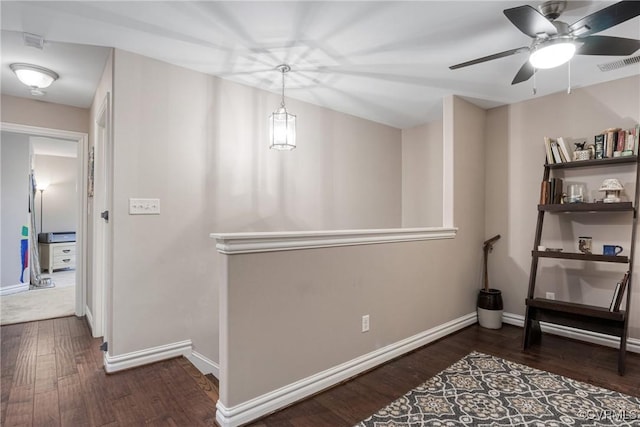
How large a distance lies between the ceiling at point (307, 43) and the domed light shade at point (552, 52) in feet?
0.94

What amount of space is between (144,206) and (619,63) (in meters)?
4.00

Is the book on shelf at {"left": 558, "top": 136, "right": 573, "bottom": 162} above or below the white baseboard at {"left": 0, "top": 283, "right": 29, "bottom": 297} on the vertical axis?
above

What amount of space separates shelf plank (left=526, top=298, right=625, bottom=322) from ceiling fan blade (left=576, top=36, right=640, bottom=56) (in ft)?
6.35

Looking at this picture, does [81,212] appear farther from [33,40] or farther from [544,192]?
[544,192]

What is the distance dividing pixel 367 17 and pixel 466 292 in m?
2.92

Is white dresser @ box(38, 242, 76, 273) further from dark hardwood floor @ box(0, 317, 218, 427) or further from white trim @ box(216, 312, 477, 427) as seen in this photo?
white trim @ box(216, 312, 477, 427)

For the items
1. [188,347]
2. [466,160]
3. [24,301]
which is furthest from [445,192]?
[24,301]

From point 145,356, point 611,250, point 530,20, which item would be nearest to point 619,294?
point 611,250

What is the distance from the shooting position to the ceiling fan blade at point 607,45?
1.86m

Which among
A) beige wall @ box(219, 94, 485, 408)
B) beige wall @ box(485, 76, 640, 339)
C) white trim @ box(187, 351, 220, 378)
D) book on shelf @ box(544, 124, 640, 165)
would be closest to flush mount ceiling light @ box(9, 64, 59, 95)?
beige wall @ box(219, 94, 485, 408)

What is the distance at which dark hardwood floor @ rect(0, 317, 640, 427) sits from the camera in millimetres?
1869

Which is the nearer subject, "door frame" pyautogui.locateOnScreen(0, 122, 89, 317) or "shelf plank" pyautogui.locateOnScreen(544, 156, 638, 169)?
"shelf plank" pyautogui.locateOnScreen(544, 156, 638, 169)

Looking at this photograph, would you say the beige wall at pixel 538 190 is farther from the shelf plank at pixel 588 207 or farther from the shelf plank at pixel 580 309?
the shelf plank at pixel 580 309

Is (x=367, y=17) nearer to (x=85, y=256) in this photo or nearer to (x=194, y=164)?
(x=194, y=164)
